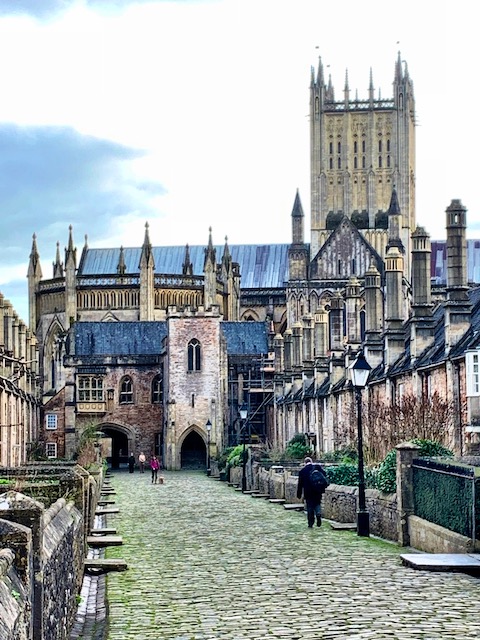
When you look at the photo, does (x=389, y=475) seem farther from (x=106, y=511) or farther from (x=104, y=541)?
(x=106, y=511)

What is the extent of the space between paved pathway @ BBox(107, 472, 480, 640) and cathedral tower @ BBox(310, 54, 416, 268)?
92184mm

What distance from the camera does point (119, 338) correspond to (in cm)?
8838

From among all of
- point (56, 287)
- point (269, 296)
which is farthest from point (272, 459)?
point (269, 296)

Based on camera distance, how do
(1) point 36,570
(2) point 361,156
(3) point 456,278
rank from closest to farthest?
(1) point 36,570, (3) point 456,278, (2) point 361,156

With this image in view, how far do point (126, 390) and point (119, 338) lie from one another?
206 inches

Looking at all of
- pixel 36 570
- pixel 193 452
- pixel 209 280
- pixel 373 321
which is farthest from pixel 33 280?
pixel 36 570

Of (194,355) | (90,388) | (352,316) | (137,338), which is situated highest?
(137,338)

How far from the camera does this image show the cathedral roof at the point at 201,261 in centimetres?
11706

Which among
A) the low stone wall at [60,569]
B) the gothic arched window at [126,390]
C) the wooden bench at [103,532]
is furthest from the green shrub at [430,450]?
the gothic arched window at [126,390]

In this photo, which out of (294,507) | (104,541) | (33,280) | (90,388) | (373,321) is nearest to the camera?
(104,541)

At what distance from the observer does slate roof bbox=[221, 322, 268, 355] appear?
90250mm

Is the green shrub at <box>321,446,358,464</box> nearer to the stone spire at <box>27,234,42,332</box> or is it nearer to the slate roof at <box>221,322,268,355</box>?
the slate roof at <box>221,322,268,355</box>

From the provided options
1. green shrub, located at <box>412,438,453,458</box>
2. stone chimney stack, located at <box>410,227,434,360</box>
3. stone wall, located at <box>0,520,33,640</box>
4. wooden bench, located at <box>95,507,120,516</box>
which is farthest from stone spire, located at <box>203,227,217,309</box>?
stone wall, located at <box>0,520,33,640</box>

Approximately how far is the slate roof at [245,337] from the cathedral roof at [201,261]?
2322 cm
